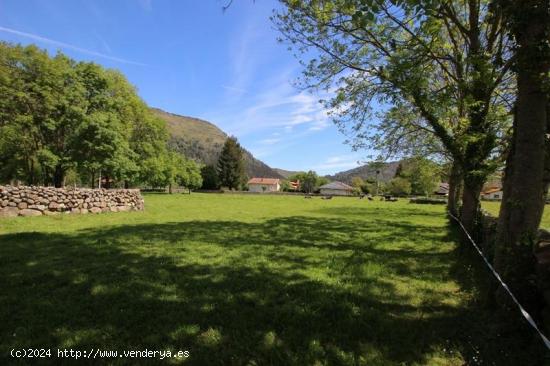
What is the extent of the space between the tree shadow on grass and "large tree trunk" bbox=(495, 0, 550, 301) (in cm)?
110

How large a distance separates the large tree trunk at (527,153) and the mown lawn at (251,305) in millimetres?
829

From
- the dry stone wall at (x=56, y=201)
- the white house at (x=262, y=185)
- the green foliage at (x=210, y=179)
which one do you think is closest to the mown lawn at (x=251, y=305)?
the dry stone wall at (x=56, y=201)

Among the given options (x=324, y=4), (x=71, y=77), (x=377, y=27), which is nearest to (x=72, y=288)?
(x=324, y=4)

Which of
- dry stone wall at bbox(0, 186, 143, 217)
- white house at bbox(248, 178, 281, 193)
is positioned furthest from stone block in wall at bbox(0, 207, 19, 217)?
white house at bbox(248, 178, 281, 193)

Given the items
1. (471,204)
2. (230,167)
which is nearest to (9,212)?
(471,204)

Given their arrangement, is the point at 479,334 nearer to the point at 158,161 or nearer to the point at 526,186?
the point at 526,186

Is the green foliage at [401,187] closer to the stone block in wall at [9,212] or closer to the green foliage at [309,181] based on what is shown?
the green foliage at [309,181]

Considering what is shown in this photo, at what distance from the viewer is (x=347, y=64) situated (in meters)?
12.7

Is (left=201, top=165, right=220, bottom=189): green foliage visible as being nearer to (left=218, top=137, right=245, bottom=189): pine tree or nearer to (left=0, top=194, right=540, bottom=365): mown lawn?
(left=218, top=137, right=245, bottom=189): pine tree

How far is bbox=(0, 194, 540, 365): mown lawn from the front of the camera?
13.3 feet

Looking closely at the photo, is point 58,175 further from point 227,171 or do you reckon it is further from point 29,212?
point 227,171

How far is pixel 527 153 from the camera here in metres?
4.88

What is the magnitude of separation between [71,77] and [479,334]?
34.6m

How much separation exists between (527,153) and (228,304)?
4.80m
